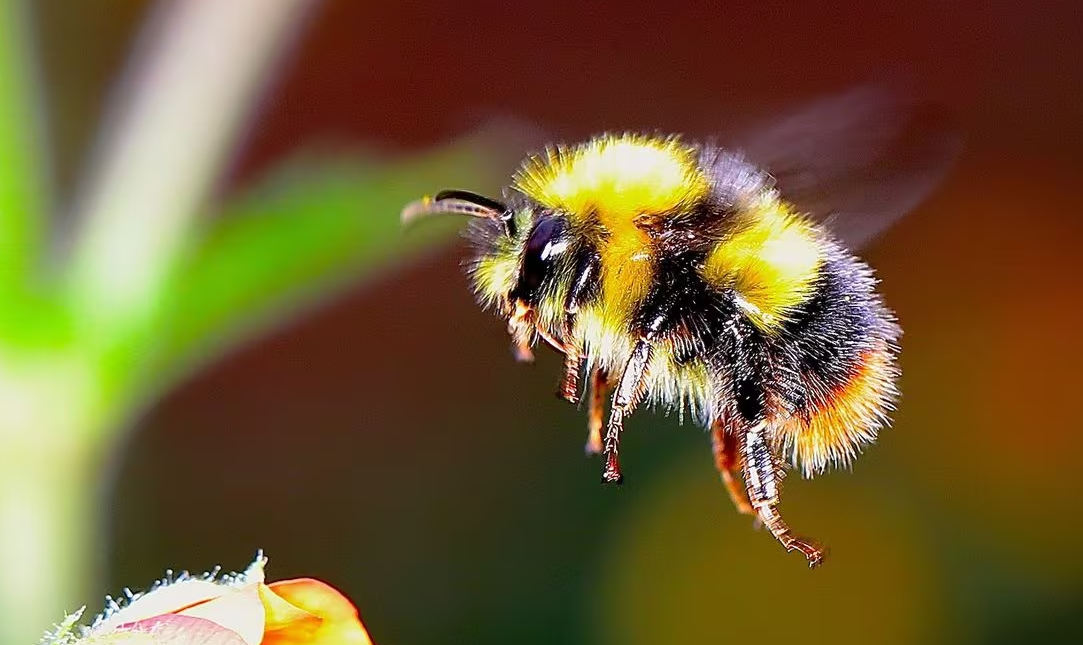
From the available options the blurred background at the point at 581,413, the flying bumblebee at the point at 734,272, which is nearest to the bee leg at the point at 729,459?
the flying bumblebee at the point at 734,272

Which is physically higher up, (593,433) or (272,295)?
(272,295)

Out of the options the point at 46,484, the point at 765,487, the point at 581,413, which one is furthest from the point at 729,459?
the point at 581,413

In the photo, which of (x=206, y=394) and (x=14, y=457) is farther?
(x=206, y=394)

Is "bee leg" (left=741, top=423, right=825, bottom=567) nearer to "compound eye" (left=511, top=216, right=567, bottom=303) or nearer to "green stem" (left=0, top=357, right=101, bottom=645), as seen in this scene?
"compound eye" (left=511, top=216, right=567, bottom=303)

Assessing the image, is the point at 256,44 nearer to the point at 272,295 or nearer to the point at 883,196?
the point at 272,295

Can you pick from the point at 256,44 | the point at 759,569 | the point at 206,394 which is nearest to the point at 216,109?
the point at 256,44

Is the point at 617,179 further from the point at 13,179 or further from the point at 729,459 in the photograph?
the point at 13,179

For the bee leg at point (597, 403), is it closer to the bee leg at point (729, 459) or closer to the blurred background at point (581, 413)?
the bee leg at point (729, 459)

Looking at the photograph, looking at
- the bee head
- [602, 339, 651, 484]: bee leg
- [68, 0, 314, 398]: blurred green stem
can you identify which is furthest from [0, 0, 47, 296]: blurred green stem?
[602, 339, 651, 484]: bee leg
